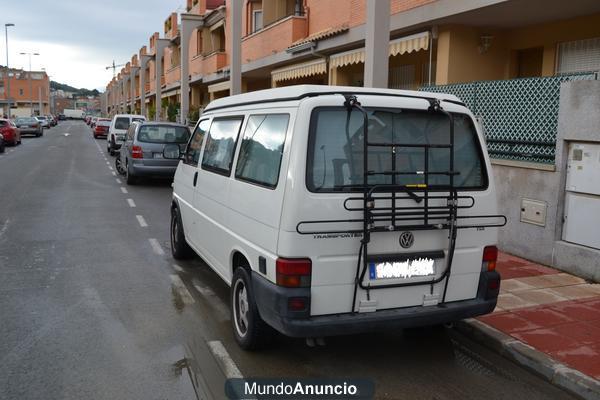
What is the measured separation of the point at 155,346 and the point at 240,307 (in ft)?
2.57

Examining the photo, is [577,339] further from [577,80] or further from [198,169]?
[198,169]

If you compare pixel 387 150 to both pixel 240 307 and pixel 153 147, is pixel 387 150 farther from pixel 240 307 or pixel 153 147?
pixel 153 147

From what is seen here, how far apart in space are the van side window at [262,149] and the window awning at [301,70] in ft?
38.8

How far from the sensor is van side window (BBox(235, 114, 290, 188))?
4.50 meters

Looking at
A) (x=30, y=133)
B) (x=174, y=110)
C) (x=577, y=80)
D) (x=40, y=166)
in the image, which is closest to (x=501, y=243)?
(x=577, y=80)

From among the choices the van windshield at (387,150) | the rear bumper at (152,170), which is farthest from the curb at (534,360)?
the rear bumper at (152,170)

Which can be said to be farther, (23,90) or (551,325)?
(23,90)

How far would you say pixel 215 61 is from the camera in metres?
29.1

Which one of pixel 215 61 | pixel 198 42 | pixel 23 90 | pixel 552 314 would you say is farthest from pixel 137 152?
pixel 23 90

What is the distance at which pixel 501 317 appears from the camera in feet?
18.6

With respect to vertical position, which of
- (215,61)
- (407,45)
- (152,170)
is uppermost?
(215,61)

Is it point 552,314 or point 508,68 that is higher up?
point 508,68

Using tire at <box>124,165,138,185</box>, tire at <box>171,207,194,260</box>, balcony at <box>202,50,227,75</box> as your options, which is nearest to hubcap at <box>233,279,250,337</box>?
tire at <box>171,207,194,260</box>

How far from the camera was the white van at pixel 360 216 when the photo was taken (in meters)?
4.18
